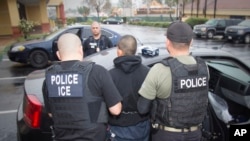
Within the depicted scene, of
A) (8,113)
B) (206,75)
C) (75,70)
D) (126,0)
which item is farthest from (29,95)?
(126,0)

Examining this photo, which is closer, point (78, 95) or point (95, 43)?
point (78, 95)

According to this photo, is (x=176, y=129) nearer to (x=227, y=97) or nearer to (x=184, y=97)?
(x=184, y=97)

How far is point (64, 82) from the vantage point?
80.1 inches

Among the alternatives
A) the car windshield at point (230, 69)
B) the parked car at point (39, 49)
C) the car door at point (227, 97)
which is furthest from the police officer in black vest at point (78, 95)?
the parked car at point (39, 49)

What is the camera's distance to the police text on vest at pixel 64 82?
2017mm

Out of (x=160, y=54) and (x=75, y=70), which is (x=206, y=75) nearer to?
(x=160, y=54)

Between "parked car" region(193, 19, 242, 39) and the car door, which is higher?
the car door

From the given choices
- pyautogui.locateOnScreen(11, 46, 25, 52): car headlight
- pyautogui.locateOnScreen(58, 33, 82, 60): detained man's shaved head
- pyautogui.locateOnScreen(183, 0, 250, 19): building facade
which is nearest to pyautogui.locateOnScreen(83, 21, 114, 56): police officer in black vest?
pyautogui.locateOnScreen(58, 33, 82, 60): detained man's shaved head

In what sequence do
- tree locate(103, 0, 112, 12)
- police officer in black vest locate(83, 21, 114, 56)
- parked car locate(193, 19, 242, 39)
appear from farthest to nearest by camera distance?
tree locate(103, 0, 112, 12) < parked car locate(193, 19, 242, 39) < police officer in black vest locate(83, 21, 114, 56)

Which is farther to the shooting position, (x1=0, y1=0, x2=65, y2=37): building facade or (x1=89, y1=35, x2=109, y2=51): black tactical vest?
(x1=0, y1=0, x2=65, y2=37): building facade

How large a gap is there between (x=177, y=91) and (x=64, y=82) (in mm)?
866

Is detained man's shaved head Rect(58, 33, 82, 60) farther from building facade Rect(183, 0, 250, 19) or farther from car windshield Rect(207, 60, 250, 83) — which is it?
building facade Rect(183, 0, 250, 19)

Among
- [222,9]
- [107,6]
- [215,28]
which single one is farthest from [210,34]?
[107,6]

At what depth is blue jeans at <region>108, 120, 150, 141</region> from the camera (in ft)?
8.02
